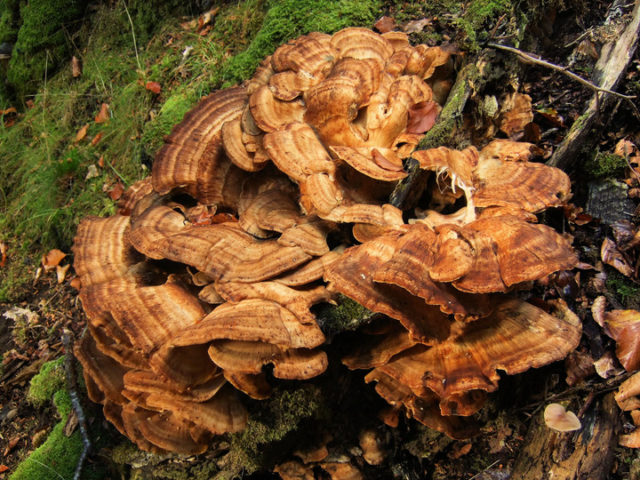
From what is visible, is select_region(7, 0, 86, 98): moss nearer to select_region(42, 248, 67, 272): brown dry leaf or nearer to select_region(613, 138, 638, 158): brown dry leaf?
select_region(42, 248, 67, 272): brown dry leaf

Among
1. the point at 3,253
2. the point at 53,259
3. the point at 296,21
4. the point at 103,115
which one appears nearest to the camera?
the point at 296,21

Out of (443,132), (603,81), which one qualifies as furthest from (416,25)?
(603,81)

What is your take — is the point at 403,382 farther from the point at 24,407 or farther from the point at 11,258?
the point at 11,258

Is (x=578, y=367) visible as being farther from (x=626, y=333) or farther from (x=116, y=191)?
(x=116, y=191)

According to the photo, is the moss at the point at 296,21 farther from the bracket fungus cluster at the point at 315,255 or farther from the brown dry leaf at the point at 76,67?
the brown dry leaf at the point at 76,67

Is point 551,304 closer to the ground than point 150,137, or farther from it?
closer to the ground

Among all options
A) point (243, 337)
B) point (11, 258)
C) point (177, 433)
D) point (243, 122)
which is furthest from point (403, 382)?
point (11, 258)

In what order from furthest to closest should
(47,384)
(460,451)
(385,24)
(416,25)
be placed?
(47,384), (385,24), (416,25), (460,451)

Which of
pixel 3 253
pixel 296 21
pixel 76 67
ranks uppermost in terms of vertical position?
pixel 296 21
